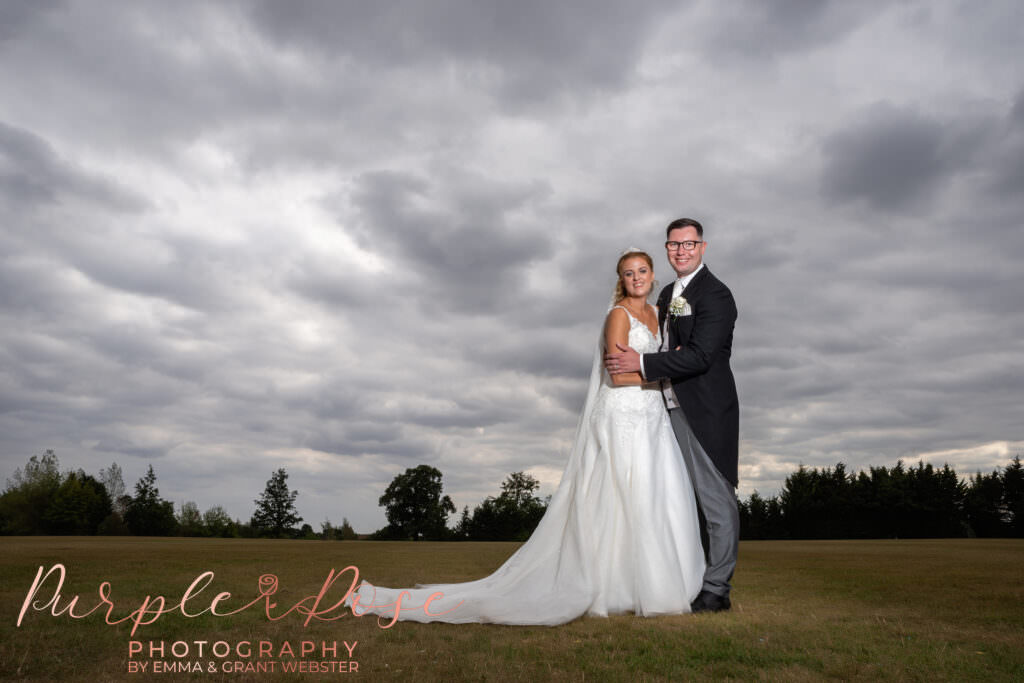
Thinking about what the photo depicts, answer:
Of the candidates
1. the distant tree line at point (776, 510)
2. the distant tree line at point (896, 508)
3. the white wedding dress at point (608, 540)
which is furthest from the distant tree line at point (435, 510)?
the white wedding dress at point (608, 540)

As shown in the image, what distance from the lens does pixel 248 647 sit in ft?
16.5

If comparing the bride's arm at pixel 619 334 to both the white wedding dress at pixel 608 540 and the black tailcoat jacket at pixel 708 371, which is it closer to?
the white wedding dress at pixel 608 540

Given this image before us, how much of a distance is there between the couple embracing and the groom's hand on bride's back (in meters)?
0.02

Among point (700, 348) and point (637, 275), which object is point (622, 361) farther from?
point (637, 275)

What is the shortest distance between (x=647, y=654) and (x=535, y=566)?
9.82ft

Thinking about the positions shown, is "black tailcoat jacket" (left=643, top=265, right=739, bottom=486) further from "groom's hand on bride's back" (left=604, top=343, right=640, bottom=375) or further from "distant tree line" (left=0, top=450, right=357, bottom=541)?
"distant tree line" (left=0, top=450, right=357, bottom=541)

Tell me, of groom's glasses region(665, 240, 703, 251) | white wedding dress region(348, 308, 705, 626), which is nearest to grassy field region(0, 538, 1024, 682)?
white wedding dress region(348, 308, 705, 626)

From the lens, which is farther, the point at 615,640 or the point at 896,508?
the point at 896,508

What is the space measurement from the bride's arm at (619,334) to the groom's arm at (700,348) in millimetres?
300

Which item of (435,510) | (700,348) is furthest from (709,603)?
(435,510)

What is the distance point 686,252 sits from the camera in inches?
300

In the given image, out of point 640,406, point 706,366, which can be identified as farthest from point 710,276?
point 640,406

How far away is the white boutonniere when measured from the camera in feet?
24.1

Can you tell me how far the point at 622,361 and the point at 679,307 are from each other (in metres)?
0.91
